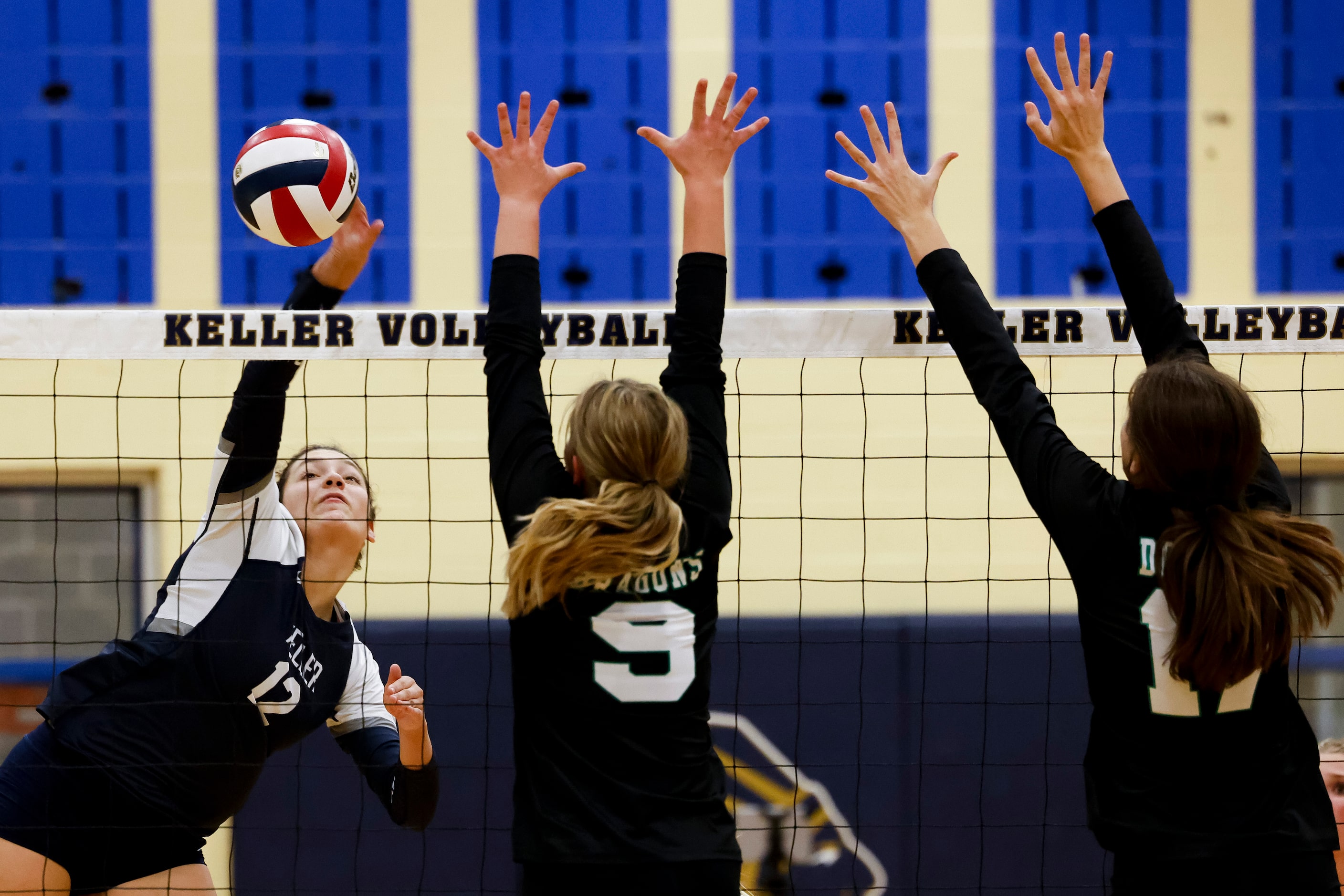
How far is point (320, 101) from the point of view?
5367mm

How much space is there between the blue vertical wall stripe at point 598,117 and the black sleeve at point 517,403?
10.7ft

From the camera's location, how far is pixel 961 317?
2.07 m

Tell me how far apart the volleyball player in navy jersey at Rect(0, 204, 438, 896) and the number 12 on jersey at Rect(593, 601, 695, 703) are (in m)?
0.96

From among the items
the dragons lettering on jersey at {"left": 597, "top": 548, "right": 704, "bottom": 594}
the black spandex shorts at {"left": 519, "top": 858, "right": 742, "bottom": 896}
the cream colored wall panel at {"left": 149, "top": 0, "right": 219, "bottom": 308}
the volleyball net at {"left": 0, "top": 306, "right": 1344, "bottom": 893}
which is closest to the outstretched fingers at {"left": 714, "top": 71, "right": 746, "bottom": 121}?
the dragons lettering on jersey at {"left": 597, "top": 548, "right": 704, "bottom": 594}

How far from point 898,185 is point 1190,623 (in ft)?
3.14

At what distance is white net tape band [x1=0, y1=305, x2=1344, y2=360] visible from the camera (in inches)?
107

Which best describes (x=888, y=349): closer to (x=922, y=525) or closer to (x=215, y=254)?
(x=922, y=525)

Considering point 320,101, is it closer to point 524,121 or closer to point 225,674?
point 225,674

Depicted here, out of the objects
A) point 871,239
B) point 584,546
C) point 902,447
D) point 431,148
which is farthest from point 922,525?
point 584,546

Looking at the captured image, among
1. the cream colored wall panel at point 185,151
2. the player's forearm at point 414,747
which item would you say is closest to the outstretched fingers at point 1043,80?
the player's forearm at point 414,747

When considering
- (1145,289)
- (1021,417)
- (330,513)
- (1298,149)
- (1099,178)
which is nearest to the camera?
(1021,417)

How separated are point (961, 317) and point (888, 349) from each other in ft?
2.04

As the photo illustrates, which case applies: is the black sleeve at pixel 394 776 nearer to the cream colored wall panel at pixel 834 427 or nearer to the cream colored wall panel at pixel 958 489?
the cream colored wall panel at pixel 834 427

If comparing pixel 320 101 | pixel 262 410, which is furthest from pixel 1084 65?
pixel 320 101
